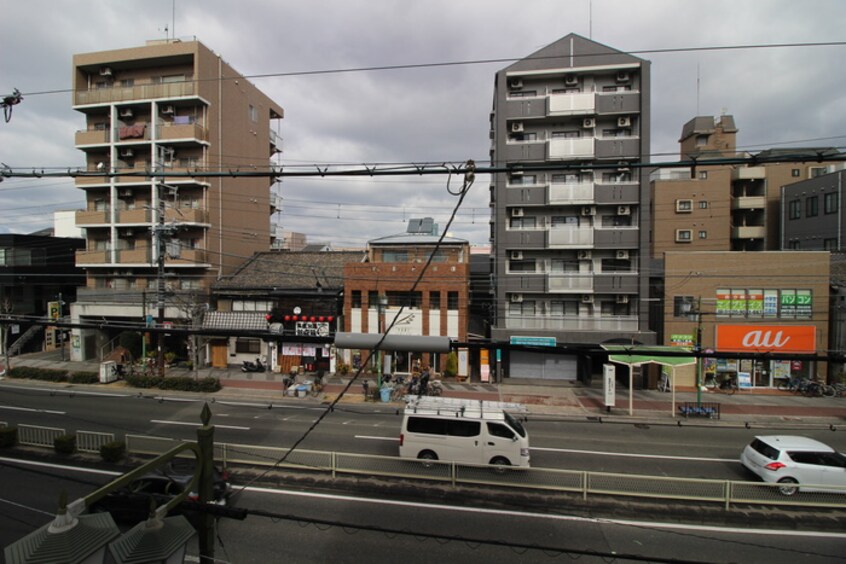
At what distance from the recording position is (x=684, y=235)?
30.1 metres

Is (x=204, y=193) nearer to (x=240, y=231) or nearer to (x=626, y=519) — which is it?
(x=240, y=231)

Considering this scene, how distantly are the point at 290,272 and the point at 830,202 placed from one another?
127ft

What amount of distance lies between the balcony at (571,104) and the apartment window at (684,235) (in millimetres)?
13355

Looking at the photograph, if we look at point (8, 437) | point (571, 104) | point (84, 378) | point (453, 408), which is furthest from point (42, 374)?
point (571, 104)

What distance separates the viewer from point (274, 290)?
25812mm

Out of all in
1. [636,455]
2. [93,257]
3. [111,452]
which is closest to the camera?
[111,452]

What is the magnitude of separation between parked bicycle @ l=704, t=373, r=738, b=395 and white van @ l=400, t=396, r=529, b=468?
55.9 ft

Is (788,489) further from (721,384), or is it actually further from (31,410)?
(31,410)

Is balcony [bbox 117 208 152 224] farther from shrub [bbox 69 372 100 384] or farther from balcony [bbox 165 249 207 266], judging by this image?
shrub [bbox 69 372 100 384]

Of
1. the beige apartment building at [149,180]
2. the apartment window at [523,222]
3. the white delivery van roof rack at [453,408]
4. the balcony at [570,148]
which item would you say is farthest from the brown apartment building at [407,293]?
the beige apartment building at [149,180]

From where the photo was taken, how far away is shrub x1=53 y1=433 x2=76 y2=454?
1190cm

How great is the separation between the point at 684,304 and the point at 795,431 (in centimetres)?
788

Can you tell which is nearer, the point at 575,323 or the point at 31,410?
the point at 31,410

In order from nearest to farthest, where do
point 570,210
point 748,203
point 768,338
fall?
1. point 768,338
2. point 570,210
3. point 748,203
